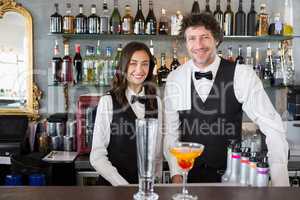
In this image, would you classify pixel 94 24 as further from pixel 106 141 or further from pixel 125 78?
Answer: pixel 106 141

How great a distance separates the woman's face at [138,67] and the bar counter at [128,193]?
0.75 metres

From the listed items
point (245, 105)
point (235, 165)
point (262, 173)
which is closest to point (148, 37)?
point (245, 105)

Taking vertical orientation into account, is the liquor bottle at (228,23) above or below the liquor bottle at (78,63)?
above

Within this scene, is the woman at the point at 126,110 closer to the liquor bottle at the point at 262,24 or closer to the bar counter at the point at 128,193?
the bar counter at the point at 128,193

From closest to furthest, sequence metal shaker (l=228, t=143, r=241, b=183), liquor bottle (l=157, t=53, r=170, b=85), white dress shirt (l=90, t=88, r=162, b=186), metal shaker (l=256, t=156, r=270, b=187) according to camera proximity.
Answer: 1. metal shaker (l=256, t=156, r=270, b=187)
2. metal shaker (l=228, t=143, r=241, b=183)
3. white dress shirt (l=90, t=88, r=162, b=186)
4. liquor bottle (l=157, t=53, r=170, b=85)

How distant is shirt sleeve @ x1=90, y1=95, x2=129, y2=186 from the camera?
1815 mm

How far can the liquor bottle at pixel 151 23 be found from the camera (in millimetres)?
3076

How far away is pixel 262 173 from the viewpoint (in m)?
1.30

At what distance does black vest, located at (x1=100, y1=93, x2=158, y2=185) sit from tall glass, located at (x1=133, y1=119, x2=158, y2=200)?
82cm

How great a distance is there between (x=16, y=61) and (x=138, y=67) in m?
1.51

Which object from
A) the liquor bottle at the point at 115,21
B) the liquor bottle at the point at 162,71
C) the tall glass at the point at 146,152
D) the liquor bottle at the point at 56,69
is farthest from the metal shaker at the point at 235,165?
the liquor bottle at the point at 56,69

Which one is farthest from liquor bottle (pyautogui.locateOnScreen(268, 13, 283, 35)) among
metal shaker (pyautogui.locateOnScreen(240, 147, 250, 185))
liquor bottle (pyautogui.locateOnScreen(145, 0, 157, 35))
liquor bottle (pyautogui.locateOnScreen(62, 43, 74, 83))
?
metal shaker (pyautogui.locateOnScreen(240, 147, 250, 185))

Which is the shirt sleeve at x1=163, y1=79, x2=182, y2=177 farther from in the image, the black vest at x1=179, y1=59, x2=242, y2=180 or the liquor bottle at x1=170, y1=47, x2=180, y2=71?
the liquor bottle at x1=170, y1=47, x2=180, y2=71

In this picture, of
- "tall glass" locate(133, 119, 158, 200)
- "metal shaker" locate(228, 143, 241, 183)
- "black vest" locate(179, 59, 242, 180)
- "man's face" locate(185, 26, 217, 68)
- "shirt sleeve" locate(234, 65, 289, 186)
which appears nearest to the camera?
"tall glass" locate(133, 119, 158, 200)
